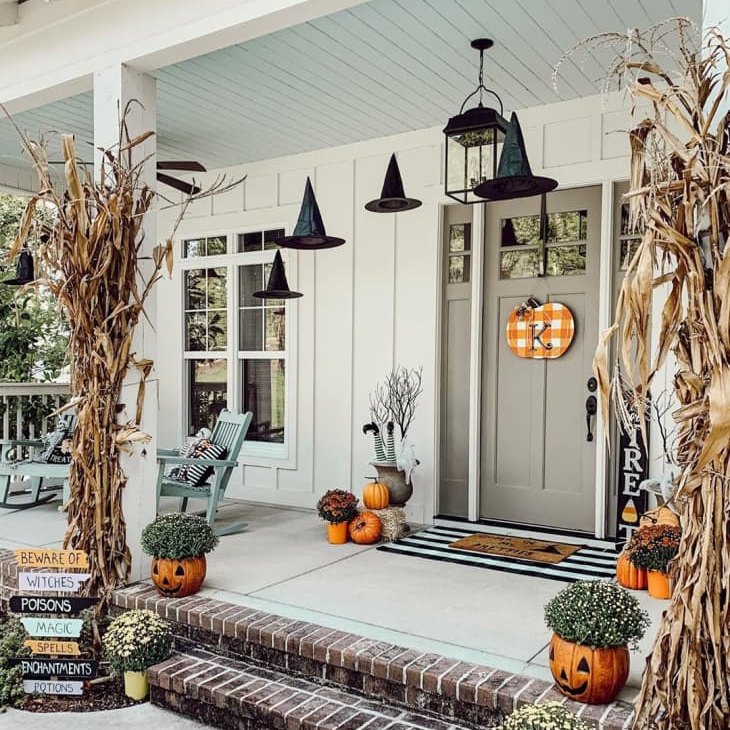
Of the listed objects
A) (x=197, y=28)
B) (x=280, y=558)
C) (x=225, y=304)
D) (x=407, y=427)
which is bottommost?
(x=280, y=558)

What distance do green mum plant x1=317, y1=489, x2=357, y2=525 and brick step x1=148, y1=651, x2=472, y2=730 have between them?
5.08 feet

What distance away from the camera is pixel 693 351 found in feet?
5.90

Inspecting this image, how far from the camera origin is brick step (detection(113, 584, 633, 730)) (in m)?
2.42

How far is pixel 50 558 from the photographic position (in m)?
3.11

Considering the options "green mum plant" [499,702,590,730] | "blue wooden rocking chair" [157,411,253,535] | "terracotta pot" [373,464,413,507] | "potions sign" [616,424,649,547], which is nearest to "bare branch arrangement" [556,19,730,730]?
"green mum plant" [499,702,590,730]

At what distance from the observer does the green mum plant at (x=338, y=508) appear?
4555 mm

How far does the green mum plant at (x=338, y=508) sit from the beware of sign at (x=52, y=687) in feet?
6.21

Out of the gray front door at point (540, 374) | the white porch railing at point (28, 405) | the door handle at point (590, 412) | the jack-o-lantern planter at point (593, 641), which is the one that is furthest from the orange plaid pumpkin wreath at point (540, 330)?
the white porch railing at point (28, 405)

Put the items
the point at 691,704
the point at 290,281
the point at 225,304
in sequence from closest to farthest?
the point at 691,704 < the point at 290,281 < the point at 225,304

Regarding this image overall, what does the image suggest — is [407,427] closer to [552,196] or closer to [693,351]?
[552,196]

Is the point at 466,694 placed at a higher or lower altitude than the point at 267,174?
lower

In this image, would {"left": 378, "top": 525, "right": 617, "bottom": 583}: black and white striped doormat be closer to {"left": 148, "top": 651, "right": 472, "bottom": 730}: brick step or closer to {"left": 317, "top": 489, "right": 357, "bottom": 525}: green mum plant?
{"left": 317, "top": 489, "right": 357, "bottom": 525}: green mum plant

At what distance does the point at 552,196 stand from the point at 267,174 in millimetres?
2467

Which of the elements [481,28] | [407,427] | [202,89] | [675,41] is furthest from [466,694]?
[202,89]
